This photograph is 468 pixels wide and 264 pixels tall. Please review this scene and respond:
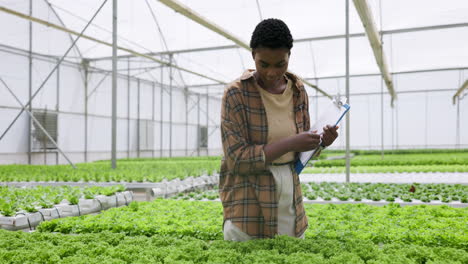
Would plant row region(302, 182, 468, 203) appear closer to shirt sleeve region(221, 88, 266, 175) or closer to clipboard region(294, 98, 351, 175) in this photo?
clipboard region(294, 98, 351, 175)

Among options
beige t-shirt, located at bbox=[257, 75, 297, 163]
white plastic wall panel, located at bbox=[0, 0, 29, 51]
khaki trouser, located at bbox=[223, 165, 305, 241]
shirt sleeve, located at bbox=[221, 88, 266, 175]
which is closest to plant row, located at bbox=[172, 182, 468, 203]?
khaki trouser, located at bbox=[223, 165, 305, 241]

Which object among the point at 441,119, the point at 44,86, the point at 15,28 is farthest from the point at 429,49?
the point at 15,28

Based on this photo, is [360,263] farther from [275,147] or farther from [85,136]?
[85,136]

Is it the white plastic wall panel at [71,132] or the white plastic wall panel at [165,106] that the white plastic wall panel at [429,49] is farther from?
the white plastic wall panel at [71,132]

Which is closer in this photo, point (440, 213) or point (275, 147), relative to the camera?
point (275, 147)

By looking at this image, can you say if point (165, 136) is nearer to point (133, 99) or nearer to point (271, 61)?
point (133, 99)

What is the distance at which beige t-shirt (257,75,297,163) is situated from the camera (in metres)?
2.01

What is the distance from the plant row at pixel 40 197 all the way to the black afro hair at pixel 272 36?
4.31 m

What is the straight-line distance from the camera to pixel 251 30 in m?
14.6

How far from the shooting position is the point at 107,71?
19375 millimetres

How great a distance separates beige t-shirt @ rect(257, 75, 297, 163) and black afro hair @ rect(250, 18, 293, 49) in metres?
→ 0.26

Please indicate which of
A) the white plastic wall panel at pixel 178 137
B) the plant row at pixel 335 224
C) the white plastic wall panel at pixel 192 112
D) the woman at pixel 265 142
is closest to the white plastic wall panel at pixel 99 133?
the white plastic wall panel at pixel 178 137

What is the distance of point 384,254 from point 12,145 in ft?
49.7

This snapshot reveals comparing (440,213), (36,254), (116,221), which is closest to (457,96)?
(440,213)
